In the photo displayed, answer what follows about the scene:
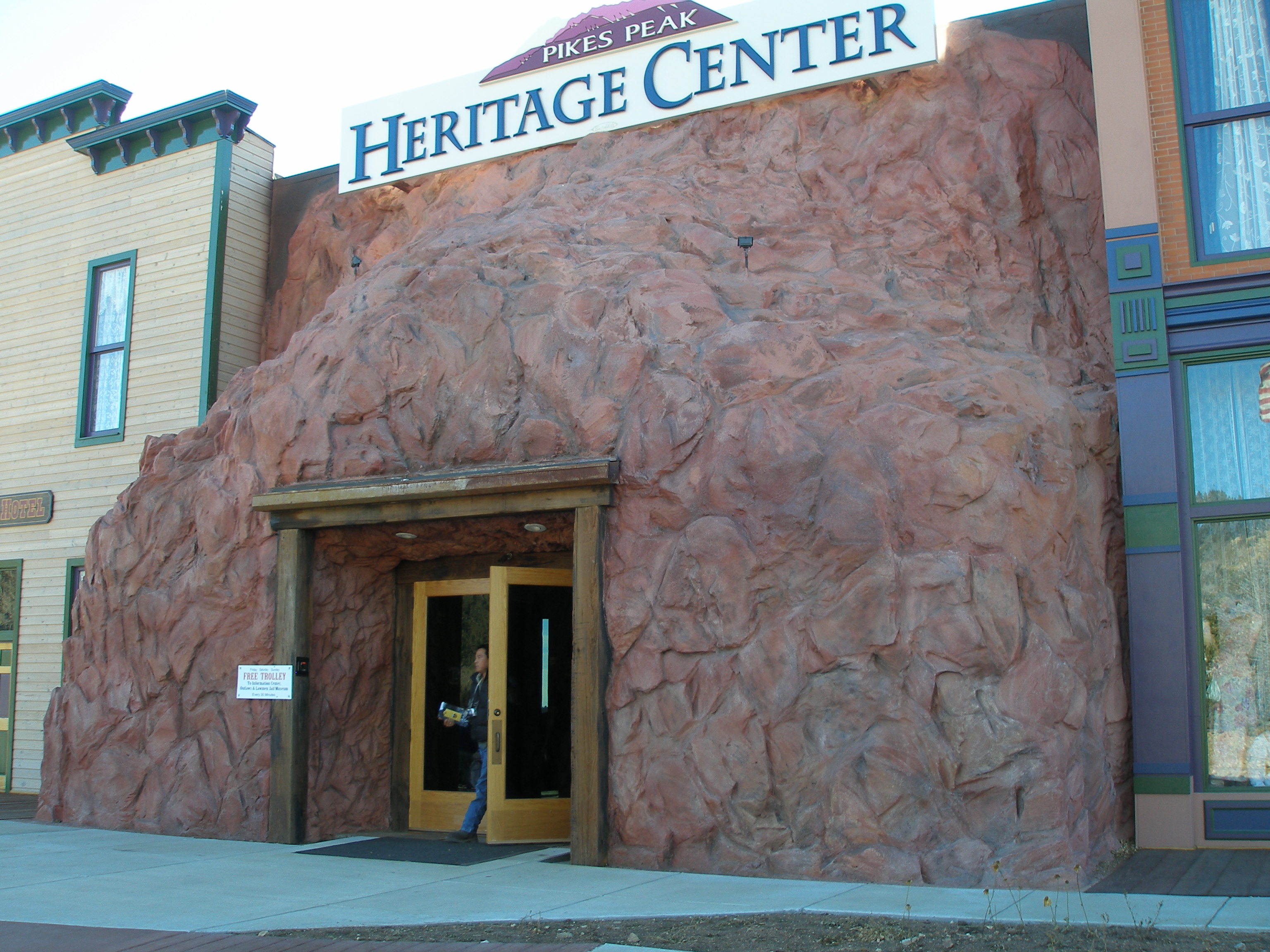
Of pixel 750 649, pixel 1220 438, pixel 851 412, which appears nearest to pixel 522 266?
pixel 851 412

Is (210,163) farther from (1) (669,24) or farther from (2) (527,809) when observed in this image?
(2) (527,809)

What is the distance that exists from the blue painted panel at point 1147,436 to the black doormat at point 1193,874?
9.21 ft

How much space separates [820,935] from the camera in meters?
6.09

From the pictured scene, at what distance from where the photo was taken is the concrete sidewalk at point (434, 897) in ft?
21.8

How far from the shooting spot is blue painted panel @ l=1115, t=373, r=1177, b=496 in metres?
9.23

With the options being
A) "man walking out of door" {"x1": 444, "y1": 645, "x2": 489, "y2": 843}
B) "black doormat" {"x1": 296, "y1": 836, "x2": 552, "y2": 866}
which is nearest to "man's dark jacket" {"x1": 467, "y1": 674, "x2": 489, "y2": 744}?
"man walking out of door" {"x1": 444, "y1": 645, "x2": 489, "y2": 843}

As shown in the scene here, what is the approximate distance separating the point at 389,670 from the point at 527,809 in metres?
2.06

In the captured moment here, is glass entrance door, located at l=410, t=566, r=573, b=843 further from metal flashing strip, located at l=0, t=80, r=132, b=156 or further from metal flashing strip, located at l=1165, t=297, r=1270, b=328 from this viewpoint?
metal flashing strip, located at l=0, t=80, r=132, b=156

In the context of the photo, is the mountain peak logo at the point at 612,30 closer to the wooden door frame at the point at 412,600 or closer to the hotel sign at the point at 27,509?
the wooden door frame at the point at 412,600

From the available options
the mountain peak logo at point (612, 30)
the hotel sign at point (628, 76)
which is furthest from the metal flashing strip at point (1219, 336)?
the mountain peak logo at point (612, 30)

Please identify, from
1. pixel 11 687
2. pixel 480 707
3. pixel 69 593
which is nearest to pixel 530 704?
pixel 480 707

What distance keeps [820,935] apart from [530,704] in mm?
4623

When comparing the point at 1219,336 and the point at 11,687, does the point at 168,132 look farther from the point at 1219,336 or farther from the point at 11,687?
the point at 1219,336

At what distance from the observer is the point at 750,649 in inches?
335
